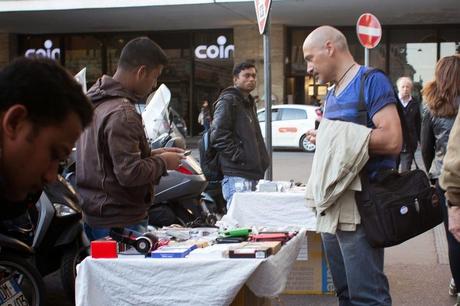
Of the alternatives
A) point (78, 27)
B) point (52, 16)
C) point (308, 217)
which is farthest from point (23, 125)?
point (78, 27)

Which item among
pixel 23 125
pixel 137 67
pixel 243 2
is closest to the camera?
pixel 23 125

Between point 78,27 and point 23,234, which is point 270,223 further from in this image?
point 78,27

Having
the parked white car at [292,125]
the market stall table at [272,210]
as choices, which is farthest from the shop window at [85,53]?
the market stall table at [272,210]

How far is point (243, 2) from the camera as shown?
786 inches

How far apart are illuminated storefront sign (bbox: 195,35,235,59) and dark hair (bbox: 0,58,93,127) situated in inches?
929

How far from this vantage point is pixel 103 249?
3523 mm

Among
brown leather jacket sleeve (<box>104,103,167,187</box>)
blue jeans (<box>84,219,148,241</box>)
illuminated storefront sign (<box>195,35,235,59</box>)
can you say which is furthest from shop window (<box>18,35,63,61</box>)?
brown leather jacket sleeve (<box>104,103,167,187</box>)

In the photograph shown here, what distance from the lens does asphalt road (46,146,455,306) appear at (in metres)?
5.59

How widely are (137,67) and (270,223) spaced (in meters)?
2.18

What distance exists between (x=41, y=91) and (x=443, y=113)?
4.32 m

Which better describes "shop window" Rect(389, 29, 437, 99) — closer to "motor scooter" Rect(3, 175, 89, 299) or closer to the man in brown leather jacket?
"motor scooter" Rect(3, 175, 89, 299)

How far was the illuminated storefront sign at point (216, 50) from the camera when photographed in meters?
25.1

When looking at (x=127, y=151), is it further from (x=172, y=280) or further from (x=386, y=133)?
(x=386, y=133)

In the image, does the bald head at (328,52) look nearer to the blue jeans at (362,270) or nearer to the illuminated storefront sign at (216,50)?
the blue jeans at (362,270)
